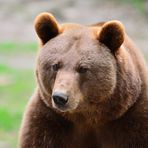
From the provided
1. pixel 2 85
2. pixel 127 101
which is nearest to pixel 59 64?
pixel 127 101

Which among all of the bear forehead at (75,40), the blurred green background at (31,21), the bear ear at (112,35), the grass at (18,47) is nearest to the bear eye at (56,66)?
the bear forehead at (75,40)

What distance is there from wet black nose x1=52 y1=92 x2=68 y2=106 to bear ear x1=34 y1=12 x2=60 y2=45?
2.40 feet

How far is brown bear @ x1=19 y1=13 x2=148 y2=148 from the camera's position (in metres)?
6.70

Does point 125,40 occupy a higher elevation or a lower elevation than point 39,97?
higher

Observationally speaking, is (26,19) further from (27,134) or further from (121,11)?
(27,134)

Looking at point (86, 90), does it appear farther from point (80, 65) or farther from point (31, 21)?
point (31, 21)

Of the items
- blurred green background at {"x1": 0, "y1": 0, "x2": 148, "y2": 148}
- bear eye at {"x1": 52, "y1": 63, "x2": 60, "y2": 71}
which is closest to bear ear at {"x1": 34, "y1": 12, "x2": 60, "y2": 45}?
bear eye at {"x1": 52, "y1": 63, "x2": 60, "y2": 71}

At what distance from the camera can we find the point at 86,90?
22.0ft

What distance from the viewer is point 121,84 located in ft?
22.6

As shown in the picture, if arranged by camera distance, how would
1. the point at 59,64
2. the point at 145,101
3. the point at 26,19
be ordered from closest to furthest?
the point at 59,64 → the point at 145,101 → the point at 26,19

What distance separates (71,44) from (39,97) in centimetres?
68

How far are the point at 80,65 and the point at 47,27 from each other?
1.70 ft

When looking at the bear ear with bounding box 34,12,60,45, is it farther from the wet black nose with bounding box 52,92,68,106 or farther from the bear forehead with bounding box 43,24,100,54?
the wet black nose with bounding box 52,92,68,106

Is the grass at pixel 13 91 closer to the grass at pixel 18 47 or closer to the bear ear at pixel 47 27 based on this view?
the grass at pixel 18 47
